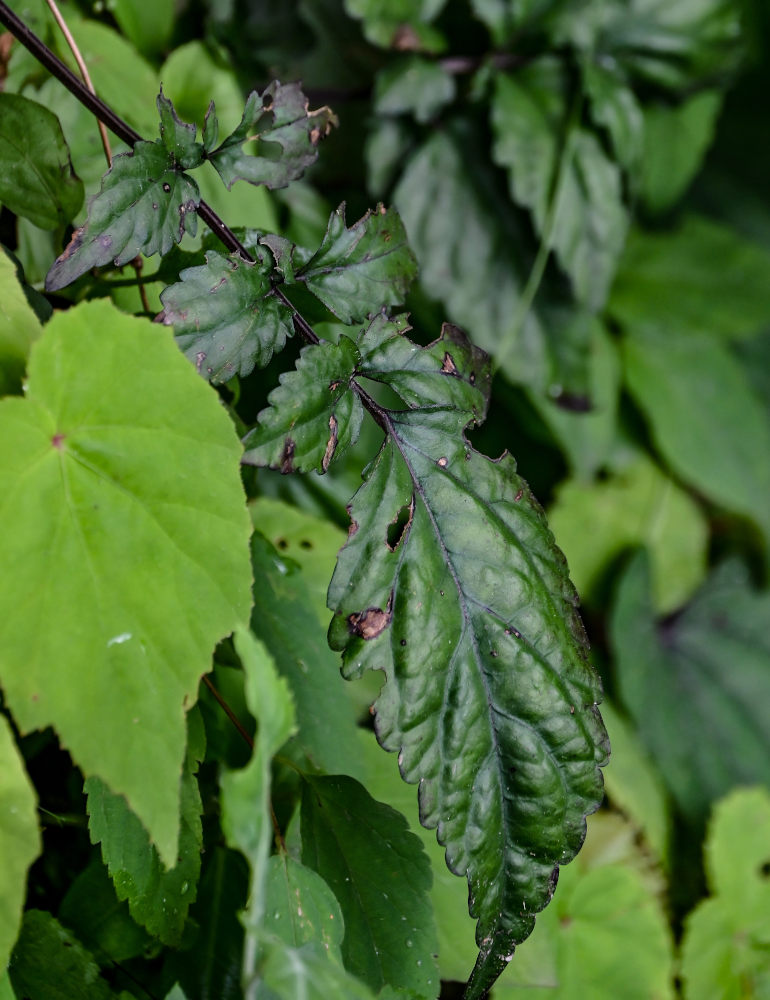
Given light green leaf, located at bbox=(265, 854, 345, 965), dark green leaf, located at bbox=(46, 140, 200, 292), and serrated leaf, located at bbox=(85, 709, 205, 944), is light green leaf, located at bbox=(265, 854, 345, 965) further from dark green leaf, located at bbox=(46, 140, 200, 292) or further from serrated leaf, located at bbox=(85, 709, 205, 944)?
dark green leaf, located at bbox=(46, 140, 200, 292)

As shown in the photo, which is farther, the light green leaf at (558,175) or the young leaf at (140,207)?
the light green leaf at (558,175)

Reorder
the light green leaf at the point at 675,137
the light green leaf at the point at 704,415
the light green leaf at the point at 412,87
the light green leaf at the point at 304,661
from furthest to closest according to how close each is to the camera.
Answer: the light green leaf at the point at 704,415
the light green leaf at the point at 675,137
the light green leaf at the point at 412,87
the light green leaf at the point at 304,661

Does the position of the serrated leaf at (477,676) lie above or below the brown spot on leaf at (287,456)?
below

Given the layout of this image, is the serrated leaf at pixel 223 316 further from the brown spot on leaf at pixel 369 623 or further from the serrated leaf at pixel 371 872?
the serrated leaf at pixel 371 872

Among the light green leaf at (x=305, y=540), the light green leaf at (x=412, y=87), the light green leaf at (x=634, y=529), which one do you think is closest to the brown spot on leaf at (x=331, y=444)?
the light green leaf at (x=305, y=540)

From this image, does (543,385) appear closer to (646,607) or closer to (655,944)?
(646,607)

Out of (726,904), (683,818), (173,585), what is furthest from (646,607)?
(173,585)
